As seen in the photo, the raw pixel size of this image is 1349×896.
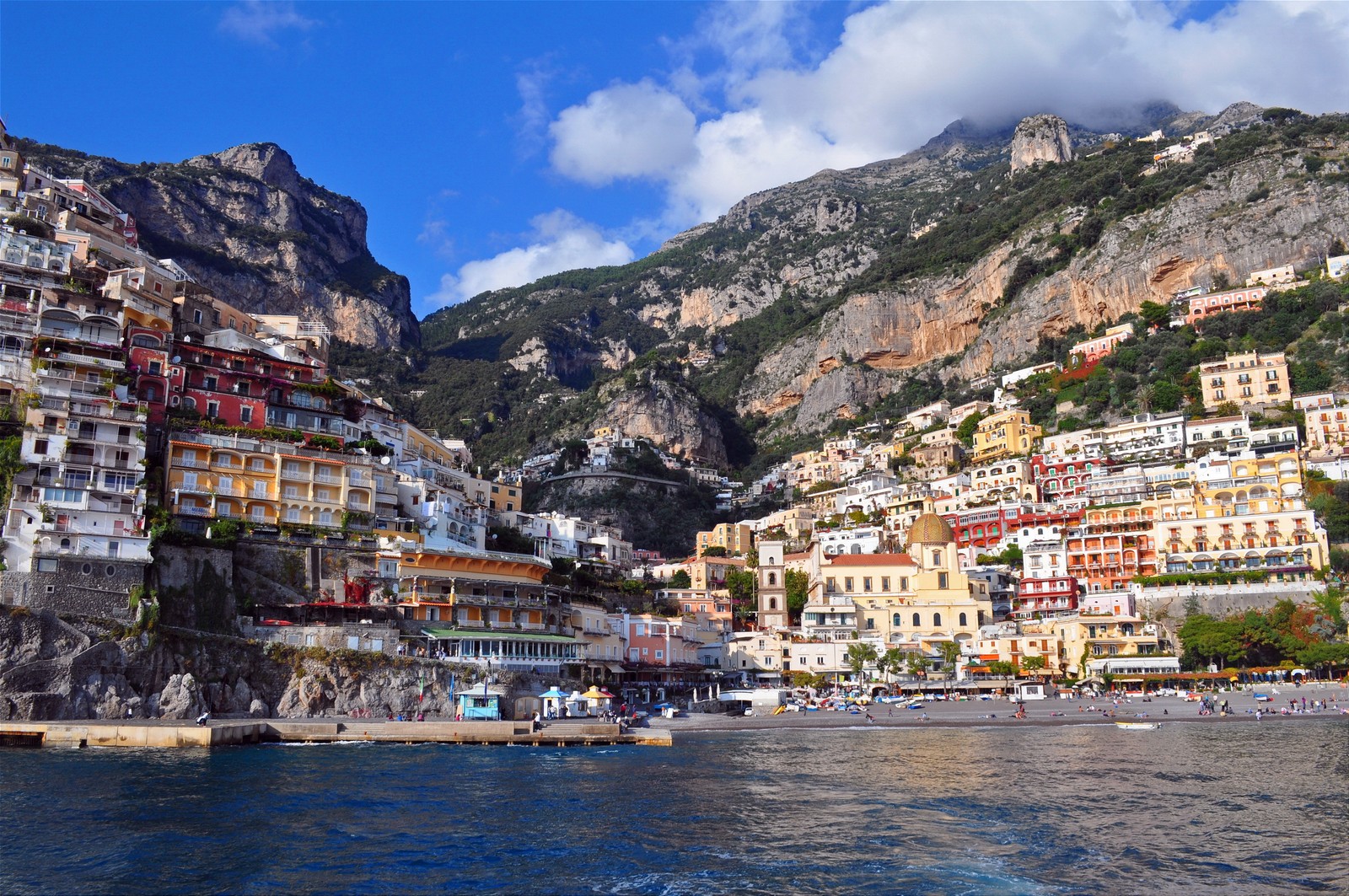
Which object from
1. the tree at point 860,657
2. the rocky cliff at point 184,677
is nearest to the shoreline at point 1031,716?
the tree at point 860,657

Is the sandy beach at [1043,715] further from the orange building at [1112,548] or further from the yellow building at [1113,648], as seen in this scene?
the orange building at [1112,548]

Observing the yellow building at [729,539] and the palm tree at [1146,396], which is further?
the yellow building at [729,539]

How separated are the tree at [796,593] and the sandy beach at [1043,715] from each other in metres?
21.1

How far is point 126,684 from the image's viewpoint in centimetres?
4672

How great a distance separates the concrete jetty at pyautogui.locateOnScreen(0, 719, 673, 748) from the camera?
40531 millimetres

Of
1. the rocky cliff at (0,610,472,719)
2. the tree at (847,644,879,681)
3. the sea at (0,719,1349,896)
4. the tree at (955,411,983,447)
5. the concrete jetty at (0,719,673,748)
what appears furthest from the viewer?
the tree at (955,411,983,447)

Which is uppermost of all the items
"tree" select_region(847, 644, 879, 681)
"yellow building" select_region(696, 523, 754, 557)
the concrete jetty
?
"yellow building" select_region(696, 523, 754, 557)

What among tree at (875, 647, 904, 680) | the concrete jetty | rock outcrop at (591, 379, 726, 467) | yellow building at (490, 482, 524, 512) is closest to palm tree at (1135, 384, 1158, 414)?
tree at (875, 647, 904, 680)

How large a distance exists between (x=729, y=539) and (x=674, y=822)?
89.6m

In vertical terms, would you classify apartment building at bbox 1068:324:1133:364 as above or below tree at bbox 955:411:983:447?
above

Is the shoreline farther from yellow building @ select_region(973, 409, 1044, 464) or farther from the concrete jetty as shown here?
yellow building @ select_region(973, 409, 1044, 464)

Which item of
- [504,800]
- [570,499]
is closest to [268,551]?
[504,800]

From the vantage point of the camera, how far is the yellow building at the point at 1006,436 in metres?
114

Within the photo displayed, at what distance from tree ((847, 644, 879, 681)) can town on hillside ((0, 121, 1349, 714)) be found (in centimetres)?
26
